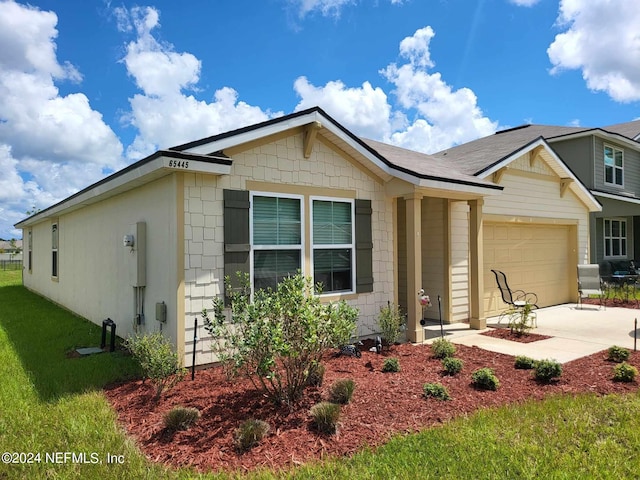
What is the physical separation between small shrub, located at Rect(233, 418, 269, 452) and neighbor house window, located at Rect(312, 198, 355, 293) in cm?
330

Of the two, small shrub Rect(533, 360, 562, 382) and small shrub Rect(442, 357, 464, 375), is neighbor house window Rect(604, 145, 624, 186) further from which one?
small shrub Rect(442, 357, 464, 375)

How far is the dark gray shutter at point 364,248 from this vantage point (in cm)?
705

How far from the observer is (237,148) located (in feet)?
19.0

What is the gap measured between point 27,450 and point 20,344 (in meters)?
4.77

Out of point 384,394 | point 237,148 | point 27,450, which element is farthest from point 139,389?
point 237,148

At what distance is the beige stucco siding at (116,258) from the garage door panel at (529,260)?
7.36 metres

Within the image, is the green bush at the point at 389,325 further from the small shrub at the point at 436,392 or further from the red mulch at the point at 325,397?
the small shrub at the point at 436,392

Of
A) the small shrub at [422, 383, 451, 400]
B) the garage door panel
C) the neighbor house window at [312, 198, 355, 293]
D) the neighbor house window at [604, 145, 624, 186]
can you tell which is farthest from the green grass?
the neighbor house window at [604, 145, 624, 186]

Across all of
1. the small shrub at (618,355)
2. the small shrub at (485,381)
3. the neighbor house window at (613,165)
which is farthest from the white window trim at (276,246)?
the neighbor house window at (613,165)

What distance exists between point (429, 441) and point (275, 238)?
3.64 metres

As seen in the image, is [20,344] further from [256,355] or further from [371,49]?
[371,49]

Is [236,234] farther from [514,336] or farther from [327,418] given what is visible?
[514,336]

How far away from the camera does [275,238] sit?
6113 millimetres

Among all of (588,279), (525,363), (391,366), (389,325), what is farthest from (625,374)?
(588,279)
